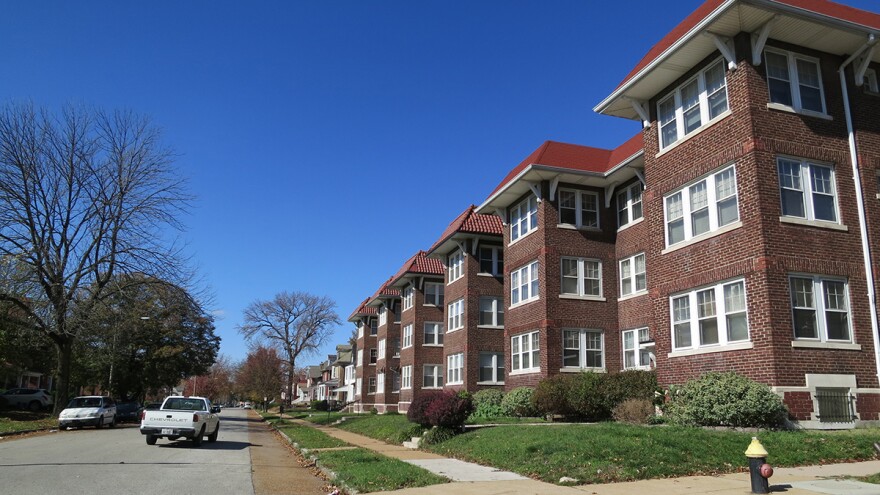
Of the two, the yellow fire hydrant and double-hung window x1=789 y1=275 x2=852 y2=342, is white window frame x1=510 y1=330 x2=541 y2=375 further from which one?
the yellow fire hydrant

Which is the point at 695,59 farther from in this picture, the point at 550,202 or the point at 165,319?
the point at 165,319

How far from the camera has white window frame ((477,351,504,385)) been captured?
109ft

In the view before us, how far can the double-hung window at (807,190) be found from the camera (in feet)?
52.9

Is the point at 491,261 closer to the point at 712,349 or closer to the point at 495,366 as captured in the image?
the point at 495,366

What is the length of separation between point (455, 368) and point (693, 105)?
20.8m

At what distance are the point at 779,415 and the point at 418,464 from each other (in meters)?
7.99

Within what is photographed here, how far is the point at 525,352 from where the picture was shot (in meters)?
27.2

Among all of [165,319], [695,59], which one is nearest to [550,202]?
[695,59]

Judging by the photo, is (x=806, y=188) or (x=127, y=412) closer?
(x=806, y=188)

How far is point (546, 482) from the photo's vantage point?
1088 cm

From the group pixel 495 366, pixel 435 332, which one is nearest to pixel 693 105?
pixel 495 366

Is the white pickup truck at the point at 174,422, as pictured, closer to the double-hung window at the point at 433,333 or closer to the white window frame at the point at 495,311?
the white window frame at the point at 495,311

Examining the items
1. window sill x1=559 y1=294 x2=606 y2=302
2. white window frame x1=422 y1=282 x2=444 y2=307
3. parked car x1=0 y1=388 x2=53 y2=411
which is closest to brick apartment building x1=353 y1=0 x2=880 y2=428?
window sill x1=559 y1=294 x2=606 y2=302

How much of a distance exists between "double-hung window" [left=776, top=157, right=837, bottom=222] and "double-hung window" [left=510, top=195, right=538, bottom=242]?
1181cm
